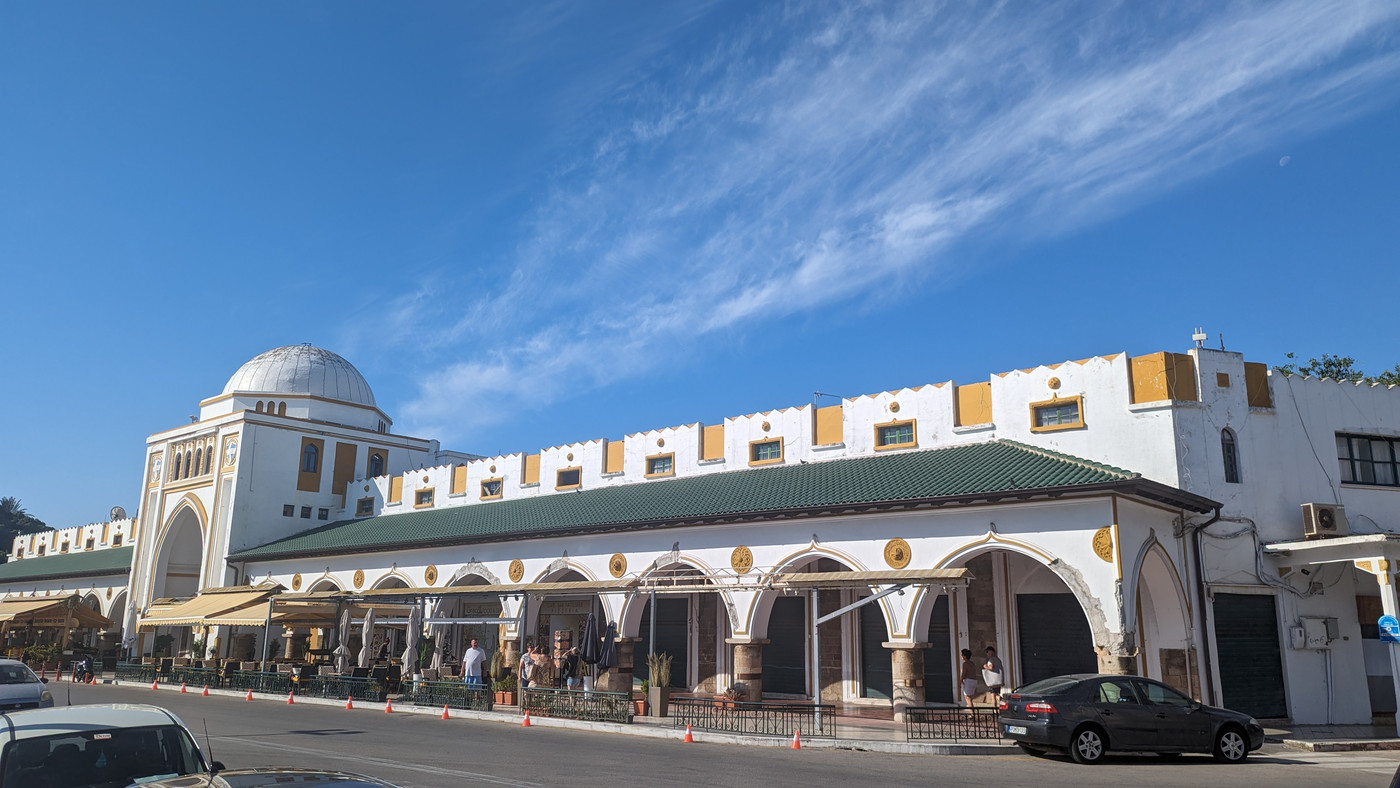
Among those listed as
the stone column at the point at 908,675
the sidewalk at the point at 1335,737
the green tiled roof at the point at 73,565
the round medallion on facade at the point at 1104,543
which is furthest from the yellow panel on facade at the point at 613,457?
the green tiled roof at the point at 73,565

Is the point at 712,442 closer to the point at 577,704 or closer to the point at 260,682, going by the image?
the point at 577,704

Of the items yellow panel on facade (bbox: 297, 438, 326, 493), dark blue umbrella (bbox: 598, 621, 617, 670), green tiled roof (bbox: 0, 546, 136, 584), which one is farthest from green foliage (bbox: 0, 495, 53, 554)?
dark blue umbrella (bbox: 598, 621, 617, 670)

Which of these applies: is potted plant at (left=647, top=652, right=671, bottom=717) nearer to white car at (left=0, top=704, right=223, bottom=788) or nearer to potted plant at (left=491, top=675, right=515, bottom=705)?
potted plant at (left=491, top=675, right=515, bottom=705)

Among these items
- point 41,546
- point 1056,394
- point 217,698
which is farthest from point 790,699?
point 41,546

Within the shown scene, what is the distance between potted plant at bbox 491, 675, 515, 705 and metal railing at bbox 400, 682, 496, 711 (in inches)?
11.5

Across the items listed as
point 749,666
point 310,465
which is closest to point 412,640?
point 749,666

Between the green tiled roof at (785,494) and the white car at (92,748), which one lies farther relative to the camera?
the green tiled roof at (785,494)

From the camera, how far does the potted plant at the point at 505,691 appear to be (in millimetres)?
22859

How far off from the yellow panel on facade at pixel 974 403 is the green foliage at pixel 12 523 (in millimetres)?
101435

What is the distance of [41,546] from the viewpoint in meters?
59.7

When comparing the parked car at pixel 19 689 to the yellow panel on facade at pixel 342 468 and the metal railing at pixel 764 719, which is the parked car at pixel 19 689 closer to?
the metal railing at pixel 764 719

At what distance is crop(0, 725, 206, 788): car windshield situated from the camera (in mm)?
5809

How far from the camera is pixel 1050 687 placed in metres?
14.8

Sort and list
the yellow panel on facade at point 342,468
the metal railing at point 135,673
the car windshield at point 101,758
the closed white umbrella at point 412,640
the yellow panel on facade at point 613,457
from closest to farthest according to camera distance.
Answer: the car windshield at point 101,758 → the closed white umbrella at point 412,640 → the yellow panel on facade at point 613,457 → the metal railing at point 135,673 → the yellow panel on facade at point 342,468
